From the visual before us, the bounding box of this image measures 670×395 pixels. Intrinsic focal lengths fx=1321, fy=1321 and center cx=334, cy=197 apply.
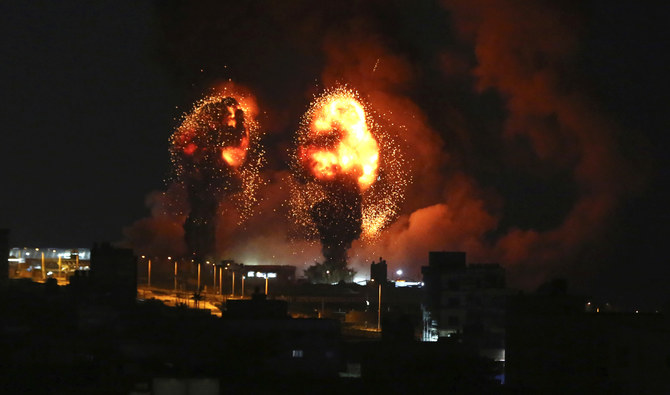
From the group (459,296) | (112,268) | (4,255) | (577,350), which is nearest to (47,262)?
(4,255)

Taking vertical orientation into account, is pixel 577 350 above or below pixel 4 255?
below

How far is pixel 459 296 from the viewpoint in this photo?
62.5 m

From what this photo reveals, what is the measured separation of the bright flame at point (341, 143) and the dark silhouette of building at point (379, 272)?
6.39 metres

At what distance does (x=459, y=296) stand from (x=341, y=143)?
18.3 metres

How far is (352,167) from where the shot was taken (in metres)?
78.9

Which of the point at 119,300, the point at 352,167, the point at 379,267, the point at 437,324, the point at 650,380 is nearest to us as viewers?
the point at 650,380

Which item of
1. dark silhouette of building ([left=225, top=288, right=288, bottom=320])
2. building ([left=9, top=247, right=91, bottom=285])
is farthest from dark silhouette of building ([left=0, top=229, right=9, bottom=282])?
dark silhouette of building ([left=225, top=288, right=288, bottom=320])

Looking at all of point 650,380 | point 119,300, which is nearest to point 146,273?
point 119,300

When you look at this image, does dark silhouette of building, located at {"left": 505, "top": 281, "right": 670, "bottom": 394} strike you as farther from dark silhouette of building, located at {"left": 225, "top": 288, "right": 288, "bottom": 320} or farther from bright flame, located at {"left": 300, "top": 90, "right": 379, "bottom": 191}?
bright flame, located at {"left": 300, "top": 90, "right": 379, "bottom": 191}

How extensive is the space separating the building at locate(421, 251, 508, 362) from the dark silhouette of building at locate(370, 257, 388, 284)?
53.3ft

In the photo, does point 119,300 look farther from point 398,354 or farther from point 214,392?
point 214,392

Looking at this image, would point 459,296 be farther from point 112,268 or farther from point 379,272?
point 379,272

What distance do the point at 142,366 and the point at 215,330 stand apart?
661cm

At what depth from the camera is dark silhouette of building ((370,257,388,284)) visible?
271 ft
